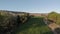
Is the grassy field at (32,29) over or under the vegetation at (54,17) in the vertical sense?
under

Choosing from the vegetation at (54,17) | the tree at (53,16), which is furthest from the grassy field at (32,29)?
the tree at (53,16)

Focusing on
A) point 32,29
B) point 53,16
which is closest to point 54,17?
point 53,16

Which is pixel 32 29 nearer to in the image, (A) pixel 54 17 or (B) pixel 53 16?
(A) pixel 54 17

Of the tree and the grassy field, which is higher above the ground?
the tree

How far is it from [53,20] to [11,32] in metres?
10.1

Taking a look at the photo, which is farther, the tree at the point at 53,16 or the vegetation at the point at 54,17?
the tree at the point at 53,16

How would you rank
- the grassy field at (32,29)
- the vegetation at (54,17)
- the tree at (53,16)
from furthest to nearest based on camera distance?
the tree at (53,16) → the vegetation at (54,17) → the grassy field at (32,29)

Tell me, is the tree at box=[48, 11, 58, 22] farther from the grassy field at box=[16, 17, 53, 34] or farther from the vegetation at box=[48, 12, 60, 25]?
the grassy field at box=[16, 17, 53, 34]

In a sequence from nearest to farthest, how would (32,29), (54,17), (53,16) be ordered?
1. (32,29)
2. (54,17)
3. (53,16)

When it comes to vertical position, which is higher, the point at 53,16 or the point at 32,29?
the point at 53,16

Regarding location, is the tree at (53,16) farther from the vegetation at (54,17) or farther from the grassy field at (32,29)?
the grassy field at (32,29)

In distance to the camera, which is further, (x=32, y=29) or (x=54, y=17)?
(x=54, y=17)

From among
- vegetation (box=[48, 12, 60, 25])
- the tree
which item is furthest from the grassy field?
the tree

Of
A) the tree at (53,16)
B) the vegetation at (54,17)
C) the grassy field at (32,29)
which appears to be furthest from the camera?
the tree at (53,16)
